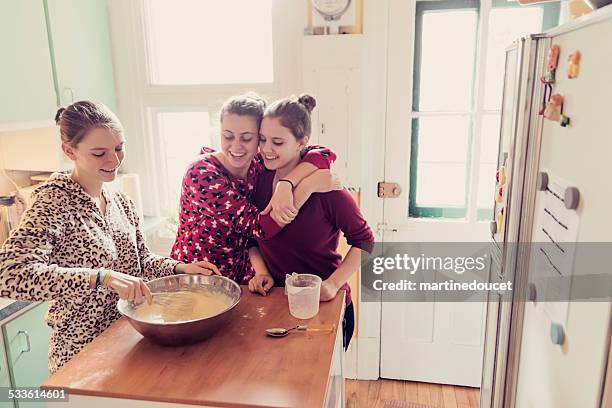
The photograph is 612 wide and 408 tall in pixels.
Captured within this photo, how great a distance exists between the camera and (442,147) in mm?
2453

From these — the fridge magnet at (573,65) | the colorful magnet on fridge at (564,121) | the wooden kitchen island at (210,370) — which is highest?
the fridge magnet at (573,65)

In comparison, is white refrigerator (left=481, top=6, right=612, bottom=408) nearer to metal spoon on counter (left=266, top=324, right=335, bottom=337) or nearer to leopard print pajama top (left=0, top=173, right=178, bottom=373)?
metal spoon on counter (left=266, top=324, right=335, bottom=337)

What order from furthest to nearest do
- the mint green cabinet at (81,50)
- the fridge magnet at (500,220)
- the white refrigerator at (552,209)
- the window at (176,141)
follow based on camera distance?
1. the window at (176,141)
2. the mint green cabinet at (81,50)
3. the fridge magnet at (500,220)
4. the white refrigerator at (552,209)

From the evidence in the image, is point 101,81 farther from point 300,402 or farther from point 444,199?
point 300,402

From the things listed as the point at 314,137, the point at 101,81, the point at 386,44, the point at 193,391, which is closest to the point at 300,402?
the point at 193,391

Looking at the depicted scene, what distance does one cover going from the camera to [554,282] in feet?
3.91

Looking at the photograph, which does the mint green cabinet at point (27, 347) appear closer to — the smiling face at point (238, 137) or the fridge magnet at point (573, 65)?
the smiling face at point (238, 137)

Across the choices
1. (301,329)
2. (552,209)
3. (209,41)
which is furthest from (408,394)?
(209,41)

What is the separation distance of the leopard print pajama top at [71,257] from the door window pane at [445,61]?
1515 millimetres

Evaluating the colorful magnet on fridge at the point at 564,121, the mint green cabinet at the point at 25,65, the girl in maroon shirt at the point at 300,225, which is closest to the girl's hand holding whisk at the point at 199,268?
the girl in maroon shirt at the point at 300,225

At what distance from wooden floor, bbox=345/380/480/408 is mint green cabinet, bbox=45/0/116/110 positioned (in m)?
1.99

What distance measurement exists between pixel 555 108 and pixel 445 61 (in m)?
1.27

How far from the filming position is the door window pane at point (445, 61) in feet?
7.60

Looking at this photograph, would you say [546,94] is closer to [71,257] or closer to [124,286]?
[124,286]
